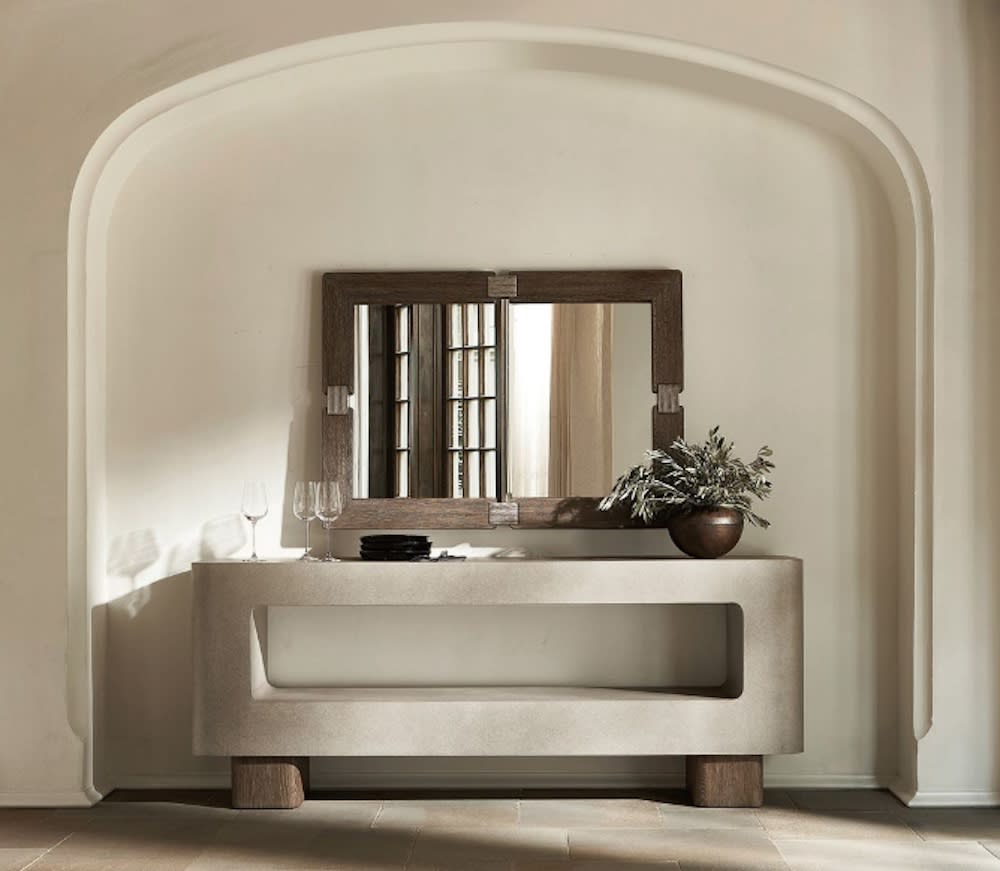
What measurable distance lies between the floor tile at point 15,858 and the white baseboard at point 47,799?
0.53 metres

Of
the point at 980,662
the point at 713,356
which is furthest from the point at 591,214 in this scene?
the point at 980,662

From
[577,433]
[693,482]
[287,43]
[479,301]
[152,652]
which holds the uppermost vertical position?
[287,43]

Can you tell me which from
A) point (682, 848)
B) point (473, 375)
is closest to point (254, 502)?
point (473, 375)

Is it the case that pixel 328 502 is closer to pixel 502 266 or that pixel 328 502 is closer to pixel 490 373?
pixel 490 373

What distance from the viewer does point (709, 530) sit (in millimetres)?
4586

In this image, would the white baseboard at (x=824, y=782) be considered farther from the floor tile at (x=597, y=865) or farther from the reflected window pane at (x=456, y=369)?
the reflected window pane at (x=456, y=369)

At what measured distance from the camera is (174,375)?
197 inches

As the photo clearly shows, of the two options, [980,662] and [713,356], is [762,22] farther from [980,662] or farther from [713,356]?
[980,662]

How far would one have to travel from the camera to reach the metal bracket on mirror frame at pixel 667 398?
4.92 meters

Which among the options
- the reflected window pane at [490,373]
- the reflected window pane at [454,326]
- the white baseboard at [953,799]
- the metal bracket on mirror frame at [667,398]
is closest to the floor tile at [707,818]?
the white baseboard at [953,799]

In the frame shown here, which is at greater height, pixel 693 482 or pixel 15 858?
pixel 693 482

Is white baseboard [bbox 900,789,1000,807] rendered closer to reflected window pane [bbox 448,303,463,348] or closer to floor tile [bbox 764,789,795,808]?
floor tile [bbox 764,789,795,808]

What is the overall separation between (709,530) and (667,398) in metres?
0.60

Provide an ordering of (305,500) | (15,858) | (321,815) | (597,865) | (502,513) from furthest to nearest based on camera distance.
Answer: (502,513)
(305,500)
(321,815)
(15,858)
(597,865)
